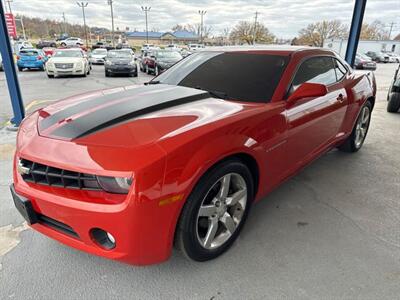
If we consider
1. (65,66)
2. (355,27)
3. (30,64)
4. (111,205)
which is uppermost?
(355,27)

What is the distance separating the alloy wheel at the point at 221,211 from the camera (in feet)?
6.87

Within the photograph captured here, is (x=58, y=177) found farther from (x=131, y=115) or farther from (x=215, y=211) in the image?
(x=215, y=211)

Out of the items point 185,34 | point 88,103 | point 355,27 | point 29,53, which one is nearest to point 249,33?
point 185,34

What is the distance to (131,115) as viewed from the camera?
2123 mm

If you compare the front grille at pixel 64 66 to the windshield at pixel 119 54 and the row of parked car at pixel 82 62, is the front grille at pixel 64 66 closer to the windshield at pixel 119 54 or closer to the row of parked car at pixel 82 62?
the row of parked car at pixel 82 62

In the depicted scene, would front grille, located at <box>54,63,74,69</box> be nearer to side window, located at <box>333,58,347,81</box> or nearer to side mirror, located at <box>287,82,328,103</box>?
side window, located at <box>333,58,347,81</box>

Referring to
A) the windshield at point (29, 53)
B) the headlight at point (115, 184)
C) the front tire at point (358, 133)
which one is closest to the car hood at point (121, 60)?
the windshield at point (29, 53)

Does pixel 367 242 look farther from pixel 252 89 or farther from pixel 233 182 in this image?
pixel 252 89

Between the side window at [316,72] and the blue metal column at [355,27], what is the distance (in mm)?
4418

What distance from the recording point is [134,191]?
159cm

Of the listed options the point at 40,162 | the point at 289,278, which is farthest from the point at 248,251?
the point at 40,162

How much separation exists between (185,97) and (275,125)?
782mm

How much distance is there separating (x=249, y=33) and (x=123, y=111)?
72905mm

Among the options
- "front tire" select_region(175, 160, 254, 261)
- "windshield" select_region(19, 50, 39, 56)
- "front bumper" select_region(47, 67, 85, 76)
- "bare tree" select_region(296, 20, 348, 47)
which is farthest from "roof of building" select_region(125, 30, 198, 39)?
"front tire" select_region(175, 160, 254, 261)
